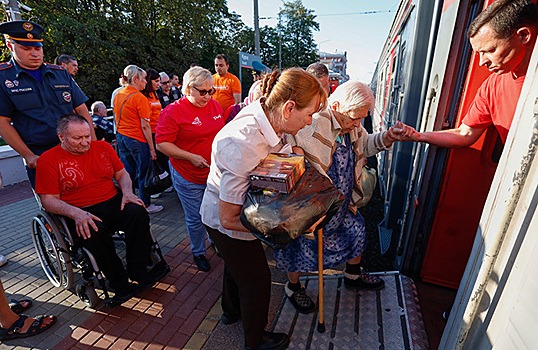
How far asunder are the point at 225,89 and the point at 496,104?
4.26m

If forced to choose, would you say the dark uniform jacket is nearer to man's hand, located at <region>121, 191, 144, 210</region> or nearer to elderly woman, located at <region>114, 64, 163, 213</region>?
man's hand, located at <region>121, 191, 144, 210</region>

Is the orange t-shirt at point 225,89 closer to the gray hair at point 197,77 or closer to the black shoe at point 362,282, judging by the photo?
the gray hair at point 197,77

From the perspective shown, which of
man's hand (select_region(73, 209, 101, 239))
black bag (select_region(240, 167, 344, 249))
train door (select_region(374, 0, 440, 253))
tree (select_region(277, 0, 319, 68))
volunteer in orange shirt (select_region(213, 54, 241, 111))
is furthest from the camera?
tree (select_region(277, 0, 319, 68))

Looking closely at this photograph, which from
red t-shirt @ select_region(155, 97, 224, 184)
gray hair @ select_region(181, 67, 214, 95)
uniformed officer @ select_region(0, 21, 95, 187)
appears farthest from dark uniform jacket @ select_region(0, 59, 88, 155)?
gray hair @ select_region(181, 67, 214, 95)

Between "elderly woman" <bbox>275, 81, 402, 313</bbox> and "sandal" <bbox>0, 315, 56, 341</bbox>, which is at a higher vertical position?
"elderly woman" <bbox>275, 81, 402, 313</bbox>

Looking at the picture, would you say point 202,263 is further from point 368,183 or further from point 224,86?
point 224,86

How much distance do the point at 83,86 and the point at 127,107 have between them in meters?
13.6

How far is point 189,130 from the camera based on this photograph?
264 cm

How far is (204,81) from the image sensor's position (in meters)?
2.54

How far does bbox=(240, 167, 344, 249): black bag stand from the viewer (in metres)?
1.26

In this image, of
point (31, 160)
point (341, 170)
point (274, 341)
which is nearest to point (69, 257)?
point (31, 160)

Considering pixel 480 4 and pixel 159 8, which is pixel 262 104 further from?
pixel 159 8

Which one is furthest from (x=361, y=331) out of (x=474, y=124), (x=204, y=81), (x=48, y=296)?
(x=48, y=296)

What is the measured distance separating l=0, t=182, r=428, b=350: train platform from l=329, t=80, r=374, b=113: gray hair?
1.57 m
